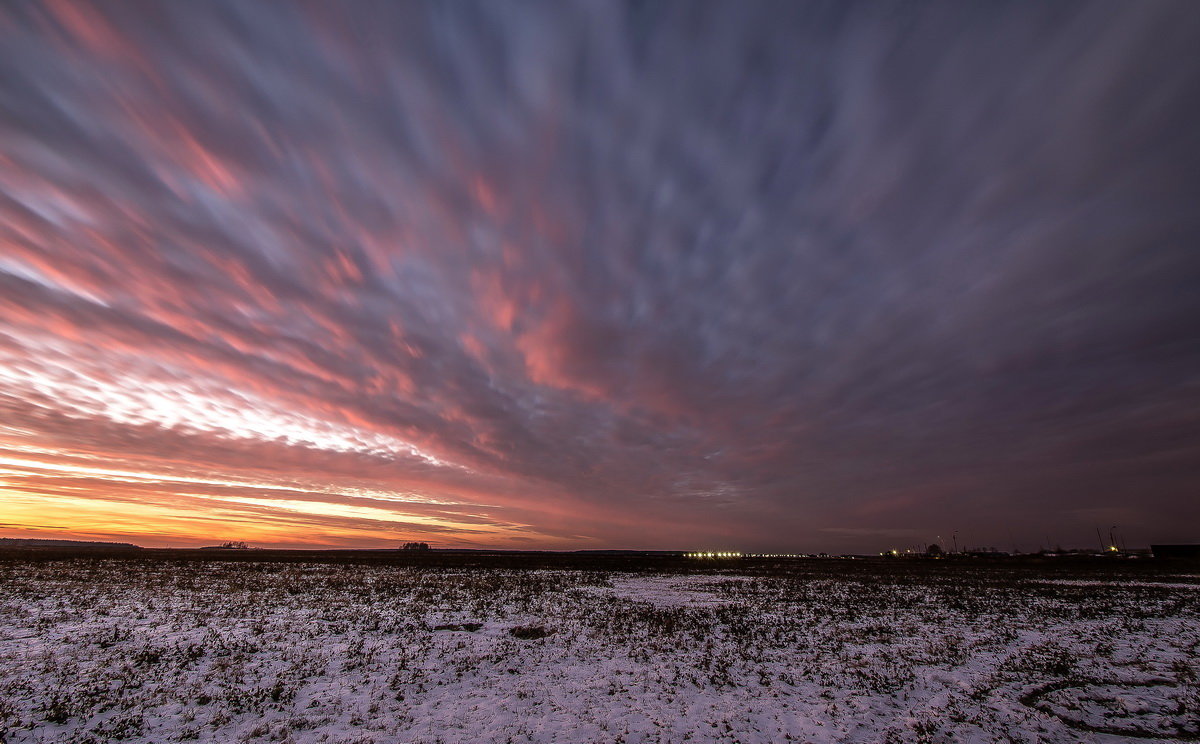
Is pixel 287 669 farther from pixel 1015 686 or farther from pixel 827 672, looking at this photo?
pixel 1015 686

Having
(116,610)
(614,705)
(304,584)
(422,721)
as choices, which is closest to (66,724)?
(422,721)

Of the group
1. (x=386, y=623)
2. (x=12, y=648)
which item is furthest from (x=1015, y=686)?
(x=12, y=648)

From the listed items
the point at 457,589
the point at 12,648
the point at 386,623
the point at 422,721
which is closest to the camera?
the point at 422,721

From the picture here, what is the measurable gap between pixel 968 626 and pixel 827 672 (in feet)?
39.6

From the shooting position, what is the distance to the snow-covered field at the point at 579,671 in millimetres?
10562

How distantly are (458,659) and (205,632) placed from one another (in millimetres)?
10466

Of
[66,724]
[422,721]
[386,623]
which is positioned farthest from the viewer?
[386,623]

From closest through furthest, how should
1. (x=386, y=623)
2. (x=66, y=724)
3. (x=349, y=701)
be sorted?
(x=66, y=724) < (x=349, y=701) < (x=386, y=623)

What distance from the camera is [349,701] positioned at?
1202 centimetres

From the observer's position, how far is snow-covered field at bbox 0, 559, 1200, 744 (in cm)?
1056

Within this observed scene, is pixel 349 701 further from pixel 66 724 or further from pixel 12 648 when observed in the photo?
pixel 12 648

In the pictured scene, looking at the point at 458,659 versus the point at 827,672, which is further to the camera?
the point at 458,659

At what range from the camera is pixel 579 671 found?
14.9 metres

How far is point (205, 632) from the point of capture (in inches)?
727
